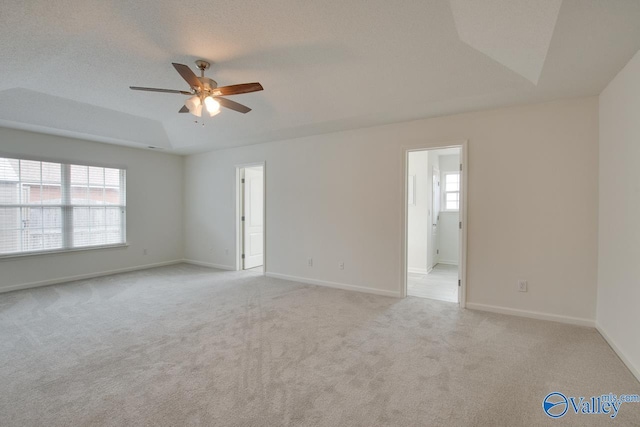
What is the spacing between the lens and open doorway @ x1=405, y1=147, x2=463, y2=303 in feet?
15.3

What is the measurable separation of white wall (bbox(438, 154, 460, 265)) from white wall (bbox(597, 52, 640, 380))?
3.67 m

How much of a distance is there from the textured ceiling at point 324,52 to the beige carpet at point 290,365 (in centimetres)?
247

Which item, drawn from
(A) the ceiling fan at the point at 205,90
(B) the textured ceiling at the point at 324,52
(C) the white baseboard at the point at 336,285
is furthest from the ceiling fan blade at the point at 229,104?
(C) the white baseboard at the point at 336,285

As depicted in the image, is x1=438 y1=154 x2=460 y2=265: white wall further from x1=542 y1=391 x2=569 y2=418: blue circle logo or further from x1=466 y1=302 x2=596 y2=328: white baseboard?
x1=542 y1=391 x2=569 y2=418: blue circle logo

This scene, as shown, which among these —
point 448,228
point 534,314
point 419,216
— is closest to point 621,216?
point 534,314

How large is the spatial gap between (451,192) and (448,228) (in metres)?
0.84

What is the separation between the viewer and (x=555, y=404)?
190 cm

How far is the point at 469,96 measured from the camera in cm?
310

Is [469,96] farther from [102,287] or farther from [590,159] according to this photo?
[102,287]

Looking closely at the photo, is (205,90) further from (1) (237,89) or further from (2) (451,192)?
(2) (451,192)

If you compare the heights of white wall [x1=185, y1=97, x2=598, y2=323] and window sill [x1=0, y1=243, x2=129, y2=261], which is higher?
white wall [x1=185, y1=97, x2=598, y2=323]

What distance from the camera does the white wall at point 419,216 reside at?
557cm

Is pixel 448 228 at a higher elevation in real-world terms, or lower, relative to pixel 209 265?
higher

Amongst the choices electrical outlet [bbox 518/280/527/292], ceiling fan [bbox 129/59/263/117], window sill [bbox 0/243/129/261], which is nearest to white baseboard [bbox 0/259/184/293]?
window sill [bbox 0/243/129/261]
